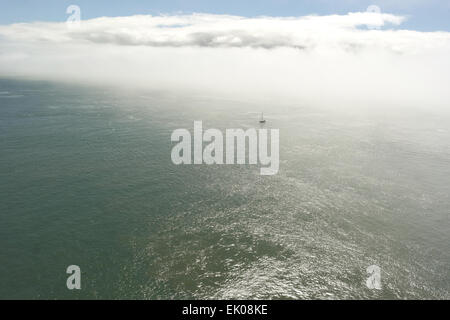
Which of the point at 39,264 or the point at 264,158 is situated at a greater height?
the point at 264,158

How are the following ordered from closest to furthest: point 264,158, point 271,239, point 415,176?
point 271,239 → point 415,176 → point 264,158

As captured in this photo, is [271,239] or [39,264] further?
[271,239]

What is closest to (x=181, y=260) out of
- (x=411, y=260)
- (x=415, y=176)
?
(x=411, y=260)
